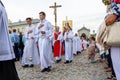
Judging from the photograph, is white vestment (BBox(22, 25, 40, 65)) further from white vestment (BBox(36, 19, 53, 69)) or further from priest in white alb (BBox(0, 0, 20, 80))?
priest in white alb (BBox(0, 0, 20, 80))

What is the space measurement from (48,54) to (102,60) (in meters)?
4.39

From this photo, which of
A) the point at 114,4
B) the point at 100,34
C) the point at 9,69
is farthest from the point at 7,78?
the point at 114,4

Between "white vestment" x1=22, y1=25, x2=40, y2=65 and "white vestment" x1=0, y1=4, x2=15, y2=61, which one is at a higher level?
"white vestment" x1=0, y1=4, x2=15, y2=61

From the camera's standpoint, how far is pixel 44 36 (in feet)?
37.3

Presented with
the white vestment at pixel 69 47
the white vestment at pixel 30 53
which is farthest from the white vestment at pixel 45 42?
the white vestment at pixel 69 47

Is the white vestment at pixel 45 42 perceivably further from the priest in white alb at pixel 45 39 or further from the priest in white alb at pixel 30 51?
the priest in white alb at pixel 30 51

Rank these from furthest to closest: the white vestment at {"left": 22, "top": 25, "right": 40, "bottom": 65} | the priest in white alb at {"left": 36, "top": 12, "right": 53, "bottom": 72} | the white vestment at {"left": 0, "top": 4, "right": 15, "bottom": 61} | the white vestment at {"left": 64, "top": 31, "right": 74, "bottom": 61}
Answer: the white vestment at {"left": 64, "top": 31, "right": 74, "bottom": 61}
the white vestment at {"left": 22, "top": 25, "right": 40, "bottom": 65}
the priest in white alb at {"left": 36, "top": 12, "right": 53, "bottom": 72}
the white vestment at {"left": 0, "top": 4, "right": 15, "bottom": 61}

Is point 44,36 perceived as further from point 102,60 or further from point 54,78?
point 102,60

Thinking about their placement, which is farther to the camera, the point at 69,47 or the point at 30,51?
the point at 69,47

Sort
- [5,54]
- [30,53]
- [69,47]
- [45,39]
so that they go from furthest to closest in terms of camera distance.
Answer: [69,47]
[30,53]
[45,39]
[5,54]

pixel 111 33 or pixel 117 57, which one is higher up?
pixel 111 33

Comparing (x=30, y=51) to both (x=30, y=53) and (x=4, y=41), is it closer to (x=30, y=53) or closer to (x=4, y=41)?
(x=30, y=53)

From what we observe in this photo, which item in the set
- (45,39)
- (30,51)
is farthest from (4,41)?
(30,51)

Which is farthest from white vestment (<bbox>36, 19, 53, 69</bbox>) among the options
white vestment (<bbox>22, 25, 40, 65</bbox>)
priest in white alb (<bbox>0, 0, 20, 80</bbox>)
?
priest in white alb (<bbox>0, 0, 20, 80</bbox>)
